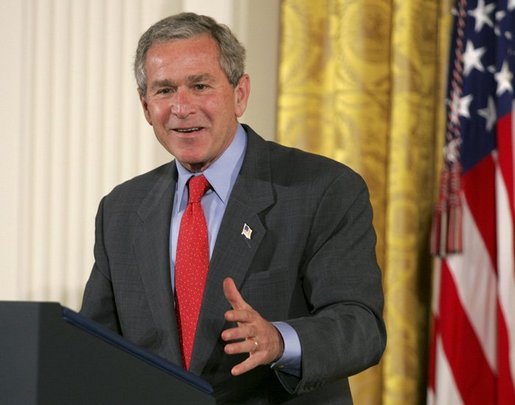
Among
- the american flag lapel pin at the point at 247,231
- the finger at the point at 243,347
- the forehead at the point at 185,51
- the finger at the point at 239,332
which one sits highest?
the forehead at the point at 185,51

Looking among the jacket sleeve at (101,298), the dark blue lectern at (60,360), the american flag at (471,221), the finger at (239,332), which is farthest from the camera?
the american flag at (471,221)

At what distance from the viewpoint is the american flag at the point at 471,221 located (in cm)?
282

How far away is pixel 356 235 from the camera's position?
193 cm

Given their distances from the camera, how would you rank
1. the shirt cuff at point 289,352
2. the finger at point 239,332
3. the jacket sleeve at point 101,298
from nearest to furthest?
the finger at point 239,332 → the shirt cuff at point 289,352 → the jacket sleeve at point 101,298

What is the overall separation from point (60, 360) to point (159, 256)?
0.88 meters

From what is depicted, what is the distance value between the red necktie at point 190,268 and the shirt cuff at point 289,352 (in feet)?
1.13

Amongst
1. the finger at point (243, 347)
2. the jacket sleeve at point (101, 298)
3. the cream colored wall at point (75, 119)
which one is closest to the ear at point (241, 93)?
the jacket sleeve at point (101, 298)

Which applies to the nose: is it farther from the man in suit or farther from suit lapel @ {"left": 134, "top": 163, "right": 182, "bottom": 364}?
suit lapel @ {"left": 134, "top": 163, "right": 182, "bottom": 364}

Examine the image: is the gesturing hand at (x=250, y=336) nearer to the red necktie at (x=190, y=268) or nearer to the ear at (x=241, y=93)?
the red necktie at (x=190, y=268)

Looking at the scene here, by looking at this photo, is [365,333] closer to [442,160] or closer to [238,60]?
[238,60]

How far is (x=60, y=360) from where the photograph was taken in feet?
3.71

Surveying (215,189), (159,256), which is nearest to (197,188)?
(215,189)

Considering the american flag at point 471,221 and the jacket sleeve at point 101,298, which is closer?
the jacket sleeve at point 101,298

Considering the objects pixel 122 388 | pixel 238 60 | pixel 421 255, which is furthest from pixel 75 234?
pixel 122 388
